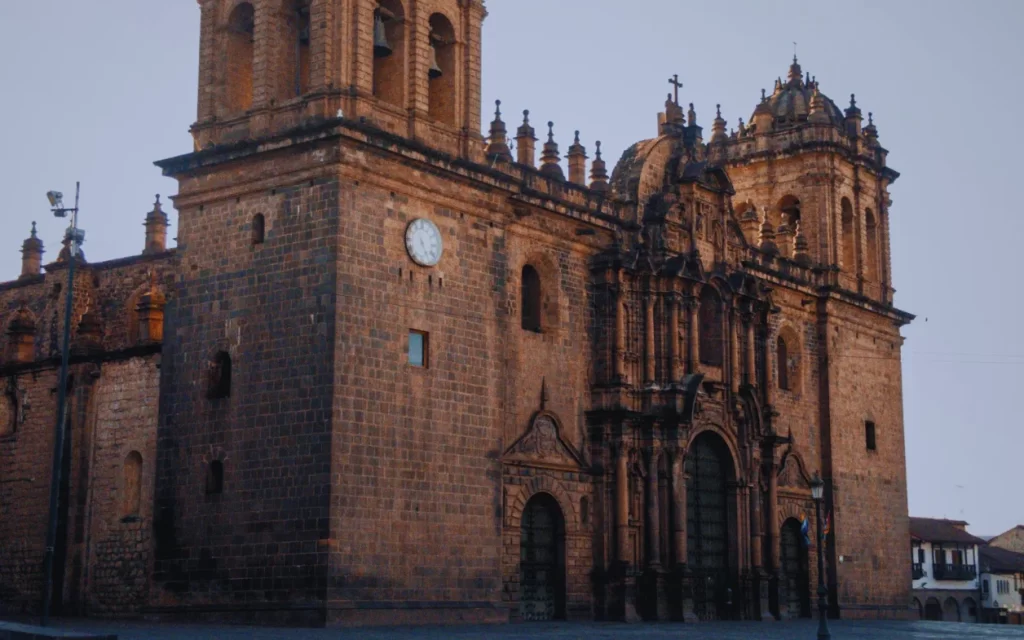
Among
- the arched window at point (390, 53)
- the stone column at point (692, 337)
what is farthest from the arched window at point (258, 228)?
the stone column at point (692, 337)

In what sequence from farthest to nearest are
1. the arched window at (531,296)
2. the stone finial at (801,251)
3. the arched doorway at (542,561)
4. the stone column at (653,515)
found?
the stone finial at (801,251), the stone column at (653,515), the arched window at (531,296), the arched doorway at (542,561)

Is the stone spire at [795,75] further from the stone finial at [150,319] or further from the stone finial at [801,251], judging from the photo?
the stone finial at [150,319]

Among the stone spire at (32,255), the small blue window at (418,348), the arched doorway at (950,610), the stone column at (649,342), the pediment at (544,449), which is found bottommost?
the arched doorway at (950,610)

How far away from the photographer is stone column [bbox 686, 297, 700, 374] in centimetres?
3456

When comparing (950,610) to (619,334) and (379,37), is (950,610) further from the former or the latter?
(379,37)

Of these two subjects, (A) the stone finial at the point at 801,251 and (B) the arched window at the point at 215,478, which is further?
(A) the stone finial at the point at 801,251

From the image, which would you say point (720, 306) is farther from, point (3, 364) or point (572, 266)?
point (3, 364)

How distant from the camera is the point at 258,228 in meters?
27.2

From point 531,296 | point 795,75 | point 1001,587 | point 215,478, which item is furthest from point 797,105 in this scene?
point 1001,587

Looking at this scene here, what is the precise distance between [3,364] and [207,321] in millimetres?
9120

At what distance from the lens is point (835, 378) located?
137 ft

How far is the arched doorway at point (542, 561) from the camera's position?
99.1 feet

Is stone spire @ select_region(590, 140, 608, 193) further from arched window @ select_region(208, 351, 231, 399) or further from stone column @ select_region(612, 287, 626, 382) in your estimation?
arched window @ select_region(208, 351, 231, 399)

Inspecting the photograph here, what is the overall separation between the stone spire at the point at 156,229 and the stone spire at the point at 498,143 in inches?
462
